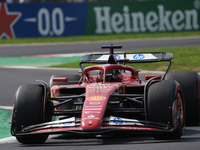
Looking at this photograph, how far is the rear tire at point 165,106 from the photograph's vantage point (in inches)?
327

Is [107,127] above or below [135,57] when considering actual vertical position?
below

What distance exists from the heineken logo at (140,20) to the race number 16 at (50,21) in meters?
2.07

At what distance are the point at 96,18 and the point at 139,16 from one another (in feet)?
7.76

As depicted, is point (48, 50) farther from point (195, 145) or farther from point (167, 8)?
point (195, 145)

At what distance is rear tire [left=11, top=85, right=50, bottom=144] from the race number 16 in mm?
22706

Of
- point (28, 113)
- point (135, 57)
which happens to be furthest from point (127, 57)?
point (28, 113)

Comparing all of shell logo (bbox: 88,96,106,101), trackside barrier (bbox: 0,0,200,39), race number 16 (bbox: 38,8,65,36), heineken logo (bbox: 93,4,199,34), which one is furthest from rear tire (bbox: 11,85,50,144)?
heineken logo (bbox: 93,4,199,34)

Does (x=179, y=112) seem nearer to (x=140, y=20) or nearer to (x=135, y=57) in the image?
(x=135, y=57)

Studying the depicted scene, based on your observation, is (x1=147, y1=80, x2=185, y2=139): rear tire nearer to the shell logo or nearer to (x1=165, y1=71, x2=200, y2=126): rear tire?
the shell logo

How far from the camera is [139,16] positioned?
32.8 metres

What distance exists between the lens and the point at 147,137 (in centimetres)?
890

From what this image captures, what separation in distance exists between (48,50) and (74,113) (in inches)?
704

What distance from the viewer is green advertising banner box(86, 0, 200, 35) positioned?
3244 cm

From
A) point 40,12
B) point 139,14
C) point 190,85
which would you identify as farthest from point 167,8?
point 190,85
